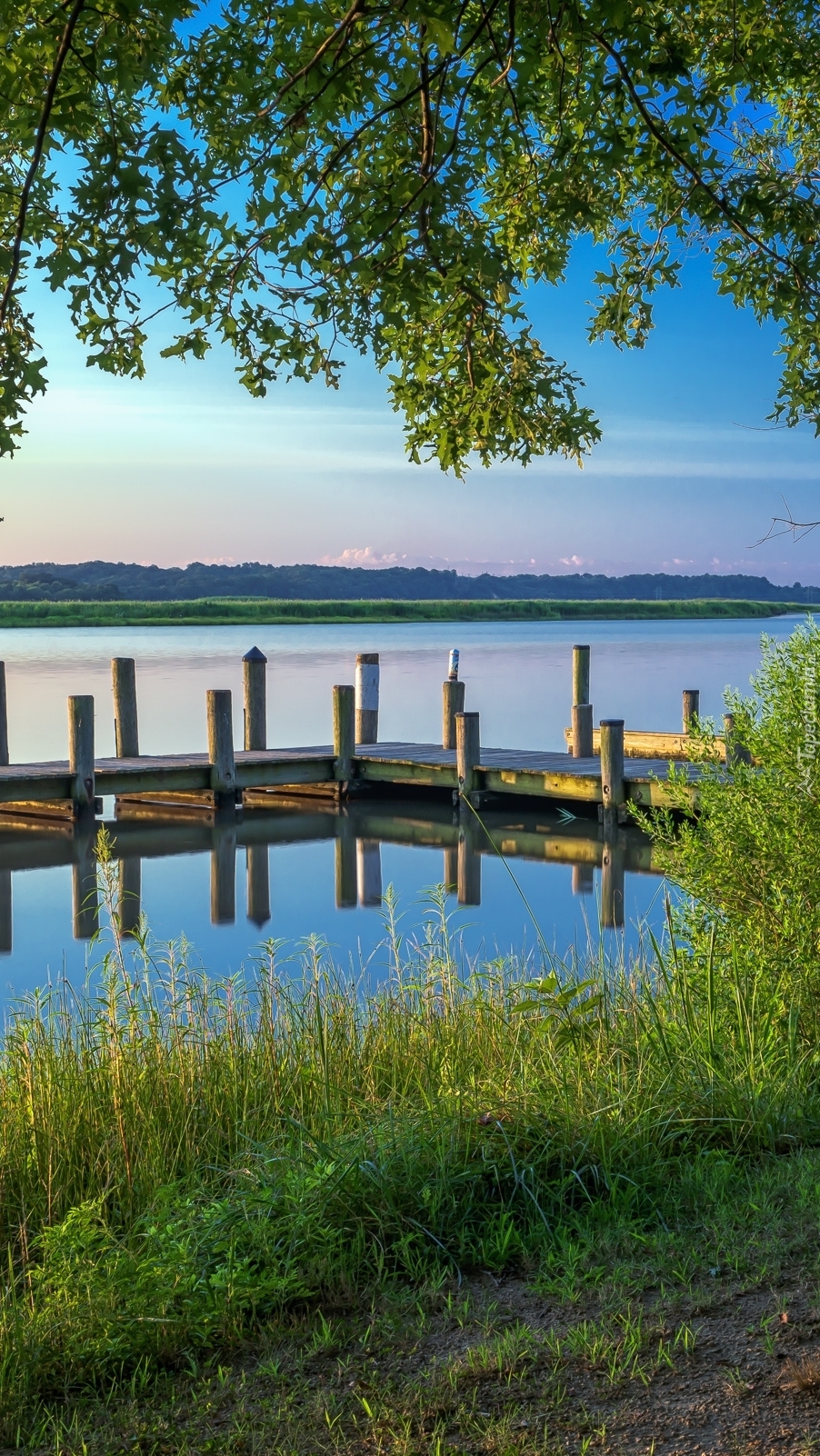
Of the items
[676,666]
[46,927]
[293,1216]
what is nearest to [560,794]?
[46,927]

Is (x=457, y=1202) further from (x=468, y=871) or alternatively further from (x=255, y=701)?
(x=255, y=701)


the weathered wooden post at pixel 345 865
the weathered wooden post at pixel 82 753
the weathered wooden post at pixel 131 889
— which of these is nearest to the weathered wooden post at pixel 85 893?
the weathered wooden post at pixel 131 889

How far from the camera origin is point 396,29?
19.6 feet

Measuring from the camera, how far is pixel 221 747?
19.0m

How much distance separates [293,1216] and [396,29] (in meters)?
4.99

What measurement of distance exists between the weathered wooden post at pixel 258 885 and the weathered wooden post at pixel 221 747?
1331 mm

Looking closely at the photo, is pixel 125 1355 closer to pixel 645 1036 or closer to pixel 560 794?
pixel 645 1036

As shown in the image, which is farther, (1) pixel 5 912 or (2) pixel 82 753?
(2) pixel 82 753

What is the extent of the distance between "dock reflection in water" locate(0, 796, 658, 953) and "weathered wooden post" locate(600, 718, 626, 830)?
36 centimetres

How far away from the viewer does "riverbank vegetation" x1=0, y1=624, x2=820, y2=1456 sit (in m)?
3.24

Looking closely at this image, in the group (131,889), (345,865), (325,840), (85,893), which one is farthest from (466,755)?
(85,893)

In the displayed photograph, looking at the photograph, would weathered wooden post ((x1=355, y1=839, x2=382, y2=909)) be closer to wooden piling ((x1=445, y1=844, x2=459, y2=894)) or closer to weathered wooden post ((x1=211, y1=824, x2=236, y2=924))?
wooden piling ((x1=445, y1=844, x2=459, y2=894))

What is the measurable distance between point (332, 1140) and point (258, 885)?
473 inches

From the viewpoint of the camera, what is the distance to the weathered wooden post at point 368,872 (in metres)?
16.0
